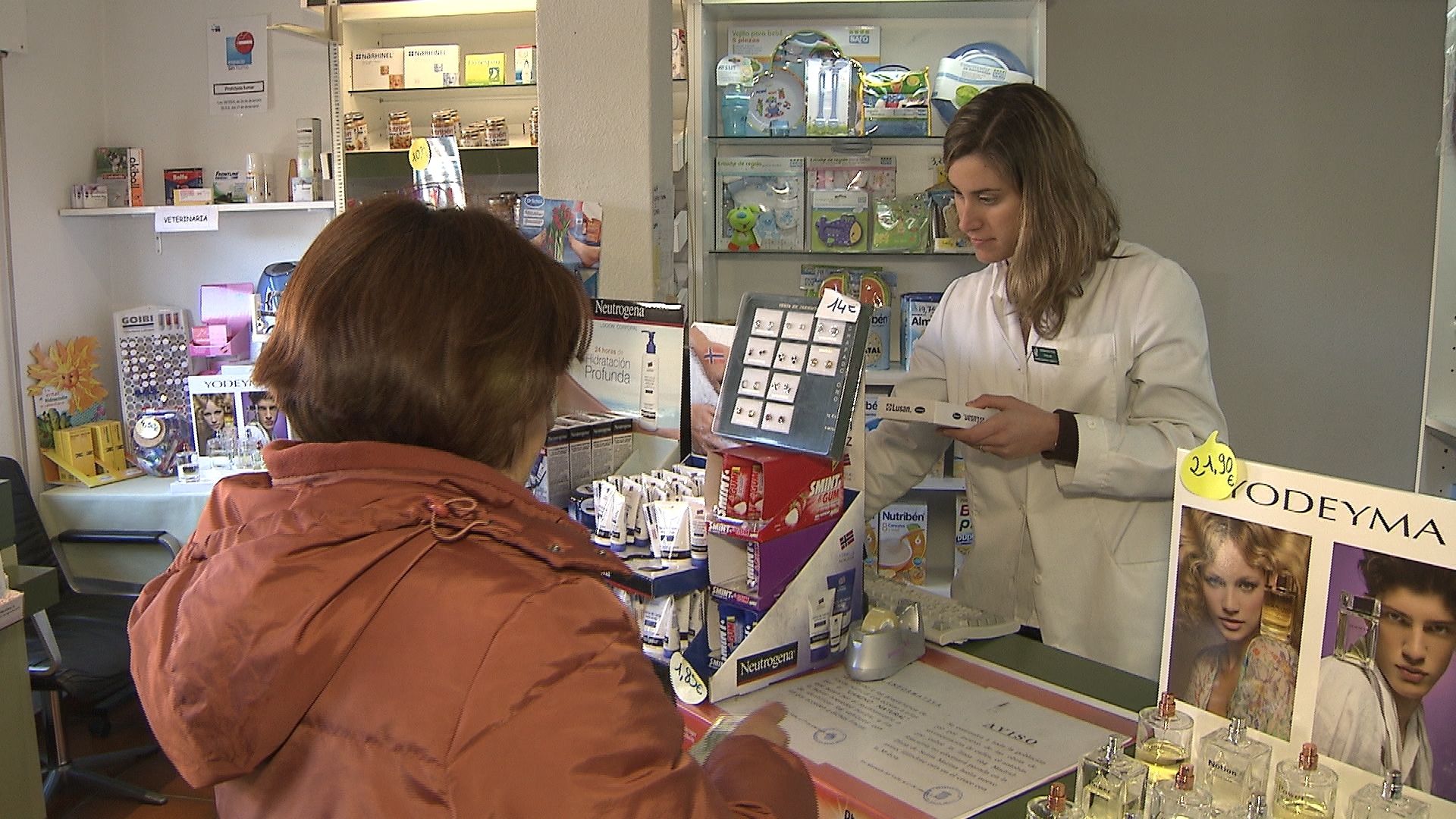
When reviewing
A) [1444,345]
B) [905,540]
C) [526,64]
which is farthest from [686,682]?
[526,64]

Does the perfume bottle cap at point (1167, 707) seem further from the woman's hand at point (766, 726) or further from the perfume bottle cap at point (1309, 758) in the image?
the woman's hand at point (766, 726)

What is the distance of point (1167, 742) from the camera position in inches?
47.3

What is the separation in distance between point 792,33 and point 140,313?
302 centimetres

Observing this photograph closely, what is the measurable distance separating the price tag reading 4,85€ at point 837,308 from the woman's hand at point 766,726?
62 centimetres

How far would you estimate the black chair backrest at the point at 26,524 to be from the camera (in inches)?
150

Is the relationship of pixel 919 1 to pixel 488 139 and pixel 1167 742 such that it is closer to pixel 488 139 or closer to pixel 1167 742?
pixel 488 139

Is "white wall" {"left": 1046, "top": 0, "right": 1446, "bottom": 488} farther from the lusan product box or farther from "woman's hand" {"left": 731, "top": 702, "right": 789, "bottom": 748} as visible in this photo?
"woman's hand" {"left": 731, "top": 702, "right": 789, "bottom": 748}

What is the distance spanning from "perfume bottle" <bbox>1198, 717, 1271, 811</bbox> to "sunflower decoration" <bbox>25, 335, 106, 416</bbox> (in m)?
4.64

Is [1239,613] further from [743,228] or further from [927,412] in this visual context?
[743,228]

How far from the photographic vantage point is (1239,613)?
1.16 m

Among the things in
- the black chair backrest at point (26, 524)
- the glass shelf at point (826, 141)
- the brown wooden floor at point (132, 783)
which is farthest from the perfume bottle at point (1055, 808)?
the black chair backrest at point (26, 524)

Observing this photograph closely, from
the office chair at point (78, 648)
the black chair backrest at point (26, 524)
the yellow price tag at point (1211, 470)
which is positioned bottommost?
the office chair at point (78, 648)

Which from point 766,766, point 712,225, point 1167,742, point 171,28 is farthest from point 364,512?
point 171,28

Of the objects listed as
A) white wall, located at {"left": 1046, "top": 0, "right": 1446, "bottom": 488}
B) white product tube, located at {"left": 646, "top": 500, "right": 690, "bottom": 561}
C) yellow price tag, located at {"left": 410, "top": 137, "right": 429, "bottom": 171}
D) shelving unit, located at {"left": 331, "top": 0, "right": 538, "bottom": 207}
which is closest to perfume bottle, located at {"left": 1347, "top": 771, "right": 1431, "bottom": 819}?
white product tube, located at {"left": 646, "top": 500, "right": 690, "bottom": 561}
